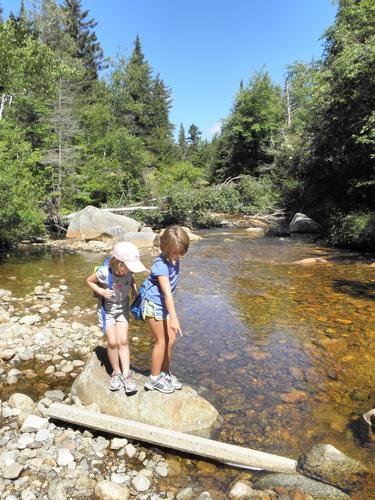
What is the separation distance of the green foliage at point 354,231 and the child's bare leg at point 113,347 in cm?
1192

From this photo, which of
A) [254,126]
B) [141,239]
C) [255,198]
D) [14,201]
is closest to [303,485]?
[14,201]

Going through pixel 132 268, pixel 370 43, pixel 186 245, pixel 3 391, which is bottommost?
pixel 3 391

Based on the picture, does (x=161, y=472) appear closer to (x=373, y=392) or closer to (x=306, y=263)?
(x=373, y=392)

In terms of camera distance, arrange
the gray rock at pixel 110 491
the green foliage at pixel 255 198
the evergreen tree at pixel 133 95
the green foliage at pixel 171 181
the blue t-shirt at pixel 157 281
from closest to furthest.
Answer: the gray rock at pixel 110 491 → the blue t-shirt at pixel 157 281 → the green foliage at pixel 171 181 → the green foliage at pixel 255 198 → the evergreen tree at pixel 133 95

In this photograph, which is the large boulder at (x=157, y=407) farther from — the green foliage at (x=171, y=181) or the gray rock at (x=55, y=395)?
A: the green foliage at (x=171, y=181)

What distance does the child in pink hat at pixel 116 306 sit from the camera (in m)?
3.63

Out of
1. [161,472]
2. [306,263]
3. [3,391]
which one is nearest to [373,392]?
[161,472]

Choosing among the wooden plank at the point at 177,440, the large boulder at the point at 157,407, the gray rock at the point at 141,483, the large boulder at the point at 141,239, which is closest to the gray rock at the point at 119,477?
the gray rock at the point at 141,483

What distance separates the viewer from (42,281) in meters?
9.72

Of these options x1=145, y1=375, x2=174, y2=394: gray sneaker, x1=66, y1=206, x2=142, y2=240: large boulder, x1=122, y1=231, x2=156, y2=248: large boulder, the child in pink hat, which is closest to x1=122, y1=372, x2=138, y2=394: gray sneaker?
the child in pink hat

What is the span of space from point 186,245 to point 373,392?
2921 millimetres

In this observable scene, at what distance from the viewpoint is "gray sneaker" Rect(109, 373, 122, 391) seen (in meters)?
3.79

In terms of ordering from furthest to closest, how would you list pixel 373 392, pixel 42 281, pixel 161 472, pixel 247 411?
pixel 42 281 → pixel 373 392 → pixel 247 411 → pixel 161 472

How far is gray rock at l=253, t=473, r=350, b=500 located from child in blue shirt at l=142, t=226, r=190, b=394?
1225 millimetres
